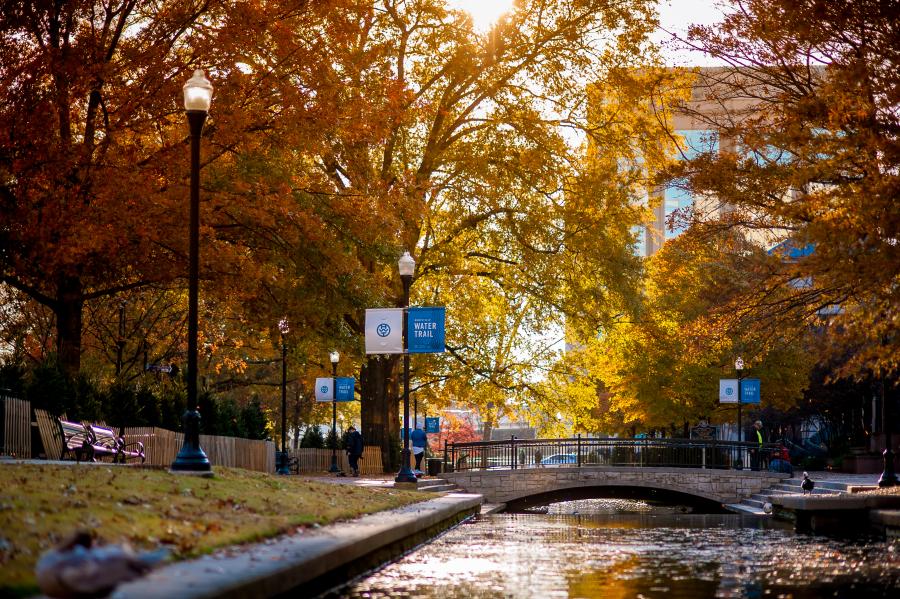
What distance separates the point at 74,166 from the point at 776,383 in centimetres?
3960

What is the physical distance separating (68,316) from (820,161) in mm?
15633

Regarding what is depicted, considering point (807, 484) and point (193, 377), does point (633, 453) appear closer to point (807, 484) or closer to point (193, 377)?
point (807, 484)

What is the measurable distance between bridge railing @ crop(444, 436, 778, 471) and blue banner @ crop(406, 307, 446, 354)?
15476 mm

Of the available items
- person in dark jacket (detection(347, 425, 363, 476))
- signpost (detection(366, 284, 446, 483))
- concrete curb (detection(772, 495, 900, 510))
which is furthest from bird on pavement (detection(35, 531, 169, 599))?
person in dark jacket (detection(347, 425, 363, 476))

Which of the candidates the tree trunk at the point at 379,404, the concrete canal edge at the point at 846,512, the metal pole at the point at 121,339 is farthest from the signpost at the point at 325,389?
the concrete canal edge at the point at 846,512

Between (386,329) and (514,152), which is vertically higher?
(514,152)

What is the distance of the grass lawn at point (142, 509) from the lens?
377 inches

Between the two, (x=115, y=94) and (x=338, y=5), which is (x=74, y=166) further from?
(x=338, y=5)

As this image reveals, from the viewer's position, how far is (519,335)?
147 ft

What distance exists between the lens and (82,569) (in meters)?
6.79

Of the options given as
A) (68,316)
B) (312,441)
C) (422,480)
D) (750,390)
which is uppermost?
(68,316)

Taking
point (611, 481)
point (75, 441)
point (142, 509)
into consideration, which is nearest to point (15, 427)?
point (75, 441)

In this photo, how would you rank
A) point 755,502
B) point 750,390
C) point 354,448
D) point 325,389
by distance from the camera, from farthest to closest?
1. point 750,390
2. point 325,389
3. point 354,448
4. point 755,502

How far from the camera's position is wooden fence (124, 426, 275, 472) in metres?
25.8
